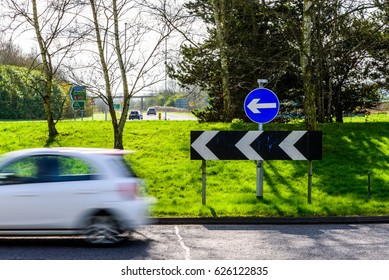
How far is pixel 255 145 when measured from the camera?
Answer: 1285 centimetres

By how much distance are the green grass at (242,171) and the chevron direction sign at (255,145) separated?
3.56 ft

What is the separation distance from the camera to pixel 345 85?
31.7 meters

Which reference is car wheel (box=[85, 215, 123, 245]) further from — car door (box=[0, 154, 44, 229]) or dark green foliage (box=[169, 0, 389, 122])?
dark green foliage (box=[169, 0, 389, 122])

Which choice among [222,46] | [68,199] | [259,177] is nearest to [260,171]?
[259,177]

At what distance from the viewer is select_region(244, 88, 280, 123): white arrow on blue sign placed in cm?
1293

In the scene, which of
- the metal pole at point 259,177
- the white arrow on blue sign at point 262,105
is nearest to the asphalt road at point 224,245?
the metal pole at point 259,177

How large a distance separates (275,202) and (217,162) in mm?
5811

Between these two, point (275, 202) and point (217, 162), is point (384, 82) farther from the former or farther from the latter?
point (275, 202)

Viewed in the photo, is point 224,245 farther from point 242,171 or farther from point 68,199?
point 242,171

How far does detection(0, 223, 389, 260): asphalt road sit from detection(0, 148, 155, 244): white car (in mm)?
305

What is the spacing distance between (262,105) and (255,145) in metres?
0.91

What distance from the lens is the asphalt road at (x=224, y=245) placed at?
8.02 m

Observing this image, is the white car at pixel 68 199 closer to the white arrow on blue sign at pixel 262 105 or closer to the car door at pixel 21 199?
the car door at pixel 21 199
